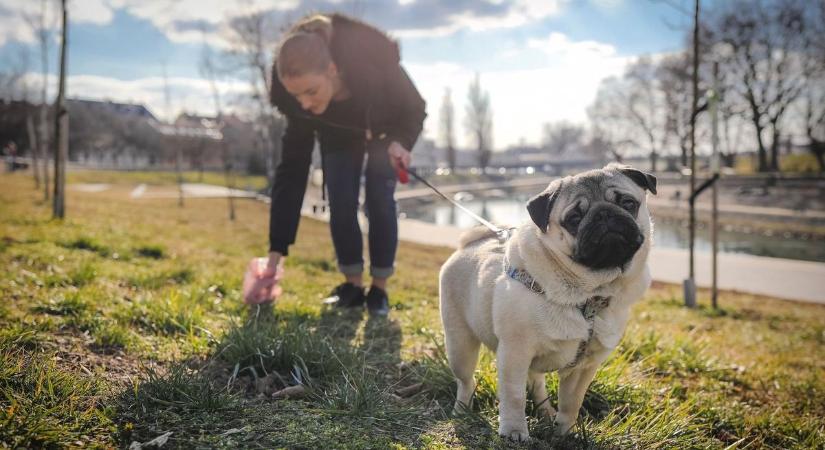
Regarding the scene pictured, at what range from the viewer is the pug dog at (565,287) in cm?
238

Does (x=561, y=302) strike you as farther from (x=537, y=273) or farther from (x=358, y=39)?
(x=358, y=39)

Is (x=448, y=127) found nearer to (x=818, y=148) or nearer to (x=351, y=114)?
(x=818, y=148)

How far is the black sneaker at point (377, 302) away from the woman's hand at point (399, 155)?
1082mm

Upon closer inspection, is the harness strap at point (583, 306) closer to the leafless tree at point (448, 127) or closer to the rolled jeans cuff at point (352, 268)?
the rolled jeans cuff at point (352, 268)

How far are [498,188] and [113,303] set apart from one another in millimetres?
54467

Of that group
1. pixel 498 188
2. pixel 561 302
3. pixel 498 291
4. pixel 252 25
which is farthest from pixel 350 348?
pixel 498 188

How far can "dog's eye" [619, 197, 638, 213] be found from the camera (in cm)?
259

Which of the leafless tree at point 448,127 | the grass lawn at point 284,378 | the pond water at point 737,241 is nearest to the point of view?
the grass lawn at point 284,378

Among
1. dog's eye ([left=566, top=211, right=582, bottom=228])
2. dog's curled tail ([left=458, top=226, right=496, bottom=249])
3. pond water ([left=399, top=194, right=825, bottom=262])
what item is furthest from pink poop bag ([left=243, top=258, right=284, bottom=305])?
pond water ([left=399, top=194, right=825, bottom=262])

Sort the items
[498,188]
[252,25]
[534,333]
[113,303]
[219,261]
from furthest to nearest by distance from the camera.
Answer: [498,188]
[252,25]
[219,261]
[113,303]
[534,333]

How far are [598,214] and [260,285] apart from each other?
2910 millimetres

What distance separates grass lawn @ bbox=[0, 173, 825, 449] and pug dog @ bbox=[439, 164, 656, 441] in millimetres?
247

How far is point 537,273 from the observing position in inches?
96.8

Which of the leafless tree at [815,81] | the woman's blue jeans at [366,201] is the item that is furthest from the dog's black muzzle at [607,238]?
the leafless tree at [815,81]
